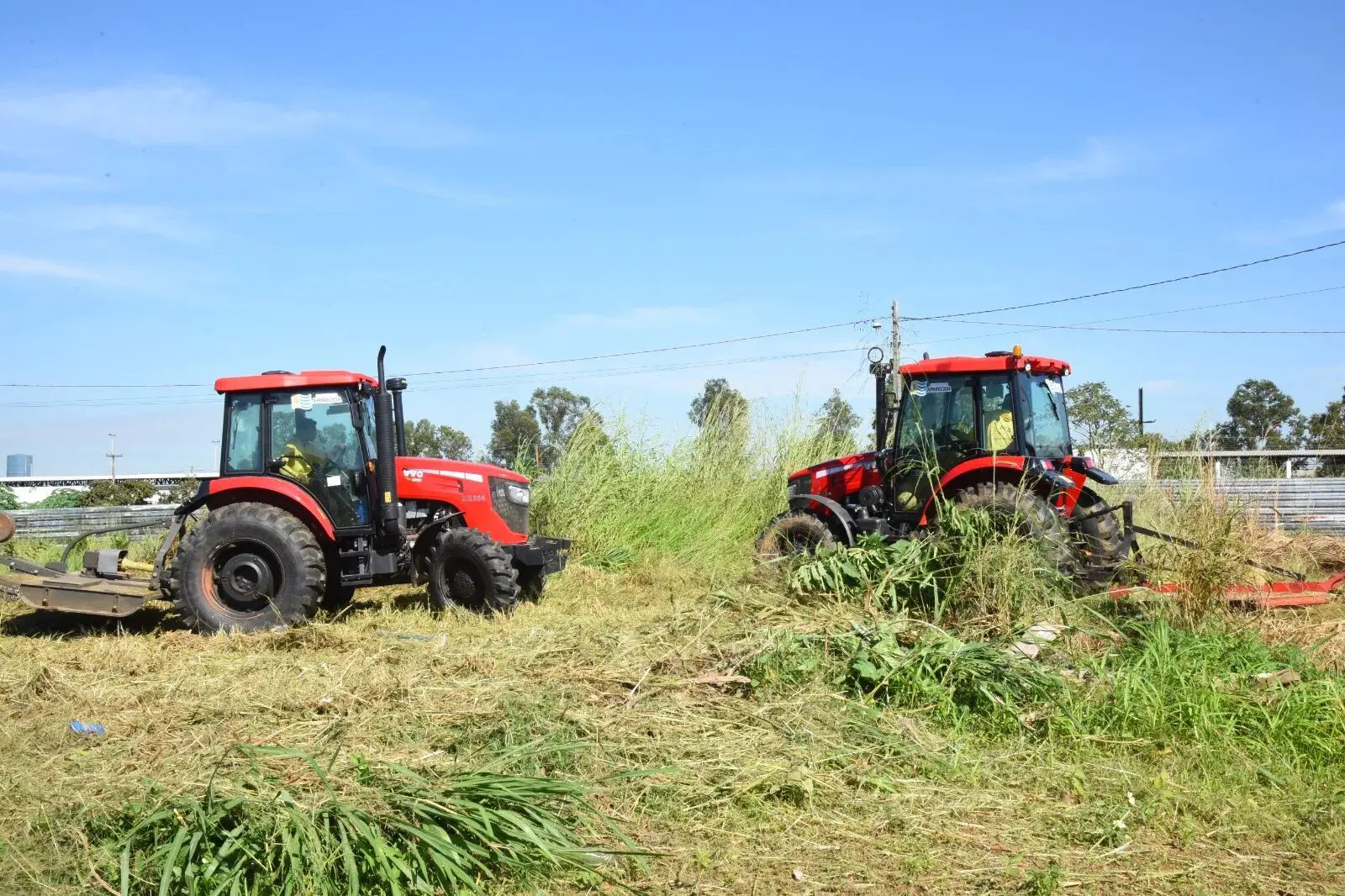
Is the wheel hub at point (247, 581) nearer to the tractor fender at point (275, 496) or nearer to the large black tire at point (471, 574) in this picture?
the tractor fender at point (275, 496)

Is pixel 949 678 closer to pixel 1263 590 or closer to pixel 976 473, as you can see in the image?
pixel 1263 590

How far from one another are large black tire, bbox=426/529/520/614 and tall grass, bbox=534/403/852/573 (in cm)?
343

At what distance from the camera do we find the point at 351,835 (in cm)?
359

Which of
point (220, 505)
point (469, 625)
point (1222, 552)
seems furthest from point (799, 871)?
point (220, 505)

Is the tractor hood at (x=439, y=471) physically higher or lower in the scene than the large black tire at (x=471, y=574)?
higher

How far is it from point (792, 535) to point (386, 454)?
146 inches

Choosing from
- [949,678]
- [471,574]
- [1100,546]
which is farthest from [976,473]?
[471,574]

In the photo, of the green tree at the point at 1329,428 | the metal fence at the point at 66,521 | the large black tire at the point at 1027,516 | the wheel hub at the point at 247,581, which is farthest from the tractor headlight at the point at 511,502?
the green tree at the point at 1329,428

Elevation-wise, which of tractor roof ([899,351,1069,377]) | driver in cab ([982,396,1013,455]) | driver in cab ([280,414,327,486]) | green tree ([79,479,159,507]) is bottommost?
green tree ([79,479,159,507])

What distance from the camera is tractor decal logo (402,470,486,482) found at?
934 centimetres

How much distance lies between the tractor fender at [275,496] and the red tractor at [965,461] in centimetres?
372

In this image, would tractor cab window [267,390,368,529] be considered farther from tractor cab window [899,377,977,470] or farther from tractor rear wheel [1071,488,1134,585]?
tractor rear wheel [1071,488,1134,585]

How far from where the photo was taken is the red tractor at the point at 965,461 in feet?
28.7

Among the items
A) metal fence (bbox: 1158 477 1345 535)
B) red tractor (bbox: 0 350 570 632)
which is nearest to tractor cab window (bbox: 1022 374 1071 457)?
metal fence (bbox: 1158 477 1345 535)
